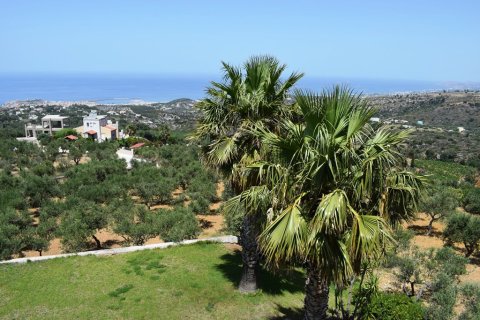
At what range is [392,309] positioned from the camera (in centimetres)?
716

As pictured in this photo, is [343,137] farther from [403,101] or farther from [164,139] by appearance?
[403,101]

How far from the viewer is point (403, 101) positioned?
555 ft

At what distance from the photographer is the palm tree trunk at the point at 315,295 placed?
6086mm

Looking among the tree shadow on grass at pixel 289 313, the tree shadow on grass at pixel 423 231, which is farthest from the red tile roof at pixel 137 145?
the tree shadow on grass at pixel 289 313

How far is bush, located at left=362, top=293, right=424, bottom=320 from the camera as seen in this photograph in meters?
7.09

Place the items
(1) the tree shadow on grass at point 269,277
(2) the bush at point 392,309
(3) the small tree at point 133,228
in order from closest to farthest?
(2) the bush at point 392,309 → (1) the tree shadow on grass at point 269,277 → (3) the small tree at point 133,228

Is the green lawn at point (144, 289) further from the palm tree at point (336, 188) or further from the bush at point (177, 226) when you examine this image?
the palm tree at point (336, 188)

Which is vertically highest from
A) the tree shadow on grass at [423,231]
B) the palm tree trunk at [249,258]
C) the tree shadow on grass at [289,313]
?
the palm tree trunk at [249,258]

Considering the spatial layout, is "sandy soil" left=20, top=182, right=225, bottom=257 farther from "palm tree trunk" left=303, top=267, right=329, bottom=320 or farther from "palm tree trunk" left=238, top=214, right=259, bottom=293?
"palm tree trunk" left=303, top=267, right=329, bottom=320

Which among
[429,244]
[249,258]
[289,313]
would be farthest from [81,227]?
[429,244]

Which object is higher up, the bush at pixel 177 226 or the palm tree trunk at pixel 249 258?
the palm tree trunk at pixel 249 258

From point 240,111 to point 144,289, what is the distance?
5751 mm

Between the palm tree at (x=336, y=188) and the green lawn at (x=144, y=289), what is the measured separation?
4296 millimetres

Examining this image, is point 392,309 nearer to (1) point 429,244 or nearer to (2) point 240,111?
(2) point 240,111
